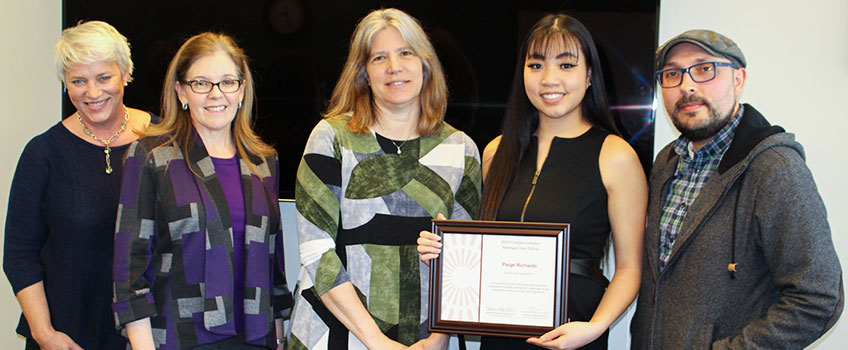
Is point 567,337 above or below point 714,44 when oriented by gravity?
below

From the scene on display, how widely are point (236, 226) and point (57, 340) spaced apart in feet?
2.80

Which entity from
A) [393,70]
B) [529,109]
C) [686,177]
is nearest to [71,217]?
[393,70]

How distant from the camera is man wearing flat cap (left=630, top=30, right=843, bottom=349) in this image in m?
1.62

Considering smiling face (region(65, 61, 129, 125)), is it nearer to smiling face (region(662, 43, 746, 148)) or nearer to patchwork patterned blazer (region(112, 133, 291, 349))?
patchwork patterned blazer (region(112, 133, 291, 349))

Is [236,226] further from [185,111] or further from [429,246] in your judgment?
Result: [429,246]

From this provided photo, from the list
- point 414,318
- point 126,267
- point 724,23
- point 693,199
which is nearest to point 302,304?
point 414,318

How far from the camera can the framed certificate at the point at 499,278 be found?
188 centimetres

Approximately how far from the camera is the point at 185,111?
7.33 feet

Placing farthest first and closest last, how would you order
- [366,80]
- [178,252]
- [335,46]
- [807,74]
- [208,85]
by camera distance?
[335,46]
[807,74]
[366,80]
[208,85]
[178,252]

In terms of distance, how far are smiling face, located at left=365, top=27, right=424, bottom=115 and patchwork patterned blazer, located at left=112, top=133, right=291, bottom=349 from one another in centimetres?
60

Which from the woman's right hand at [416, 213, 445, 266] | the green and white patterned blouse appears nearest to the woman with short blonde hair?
the green and white patterned blouse

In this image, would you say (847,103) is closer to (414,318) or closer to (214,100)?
(414,318)

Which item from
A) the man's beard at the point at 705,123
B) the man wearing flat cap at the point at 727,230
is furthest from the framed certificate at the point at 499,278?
the man's beard at the point at 705,123

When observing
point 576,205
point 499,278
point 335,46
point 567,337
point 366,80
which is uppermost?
point 335,46
